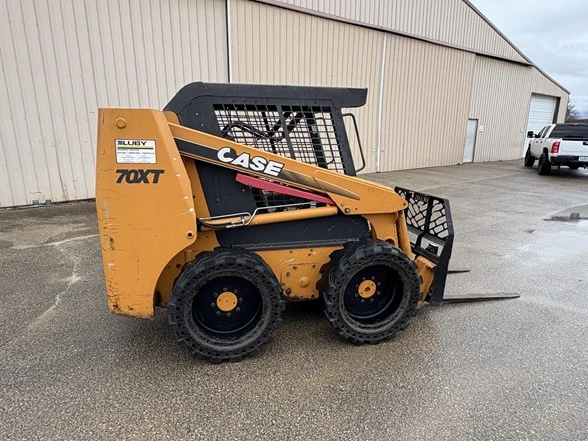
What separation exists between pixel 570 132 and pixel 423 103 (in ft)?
17.6

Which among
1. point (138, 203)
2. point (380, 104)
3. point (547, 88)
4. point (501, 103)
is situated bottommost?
point (138, 203)

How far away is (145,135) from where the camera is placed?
7.72ft

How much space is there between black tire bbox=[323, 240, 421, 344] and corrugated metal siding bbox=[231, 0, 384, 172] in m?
7.72

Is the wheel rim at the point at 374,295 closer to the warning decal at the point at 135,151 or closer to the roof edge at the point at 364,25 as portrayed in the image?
the warning decal at the point at 135,151

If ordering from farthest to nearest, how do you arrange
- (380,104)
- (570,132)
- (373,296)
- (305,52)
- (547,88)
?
(547,88), (570,132), (380,104), (305,52), (373,296)

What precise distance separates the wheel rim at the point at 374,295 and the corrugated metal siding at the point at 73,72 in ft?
23.1

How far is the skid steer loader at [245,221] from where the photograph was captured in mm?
2428

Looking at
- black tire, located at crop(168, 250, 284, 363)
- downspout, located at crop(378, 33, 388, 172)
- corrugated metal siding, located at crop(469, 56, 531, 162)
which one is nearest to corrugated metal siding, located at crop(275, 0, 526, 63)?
downspout, located at crop(378, 33, 388, 172)

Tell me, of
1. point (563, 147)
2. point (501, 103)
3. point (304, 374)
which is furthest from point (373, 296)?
point (501, 103)

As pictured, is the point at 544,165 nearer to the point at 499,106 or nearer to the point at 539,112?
the point at 499,106

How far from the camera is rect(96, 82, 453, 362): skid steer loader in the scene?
95.6 inches

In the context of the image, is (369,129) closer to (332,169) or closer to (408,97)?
(408,97)

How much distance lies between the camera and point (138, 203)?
243 cm

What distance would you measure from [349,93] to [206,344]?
2111 millimetres
